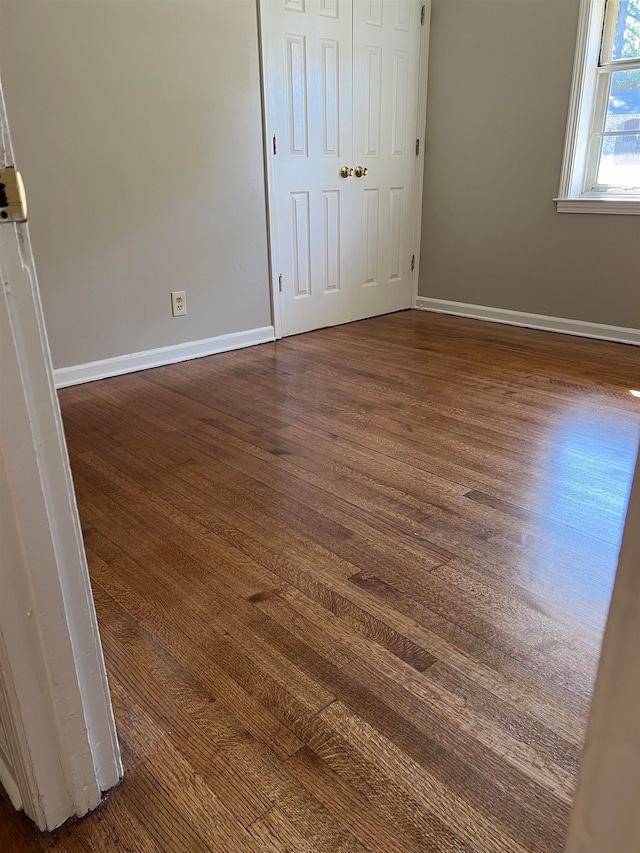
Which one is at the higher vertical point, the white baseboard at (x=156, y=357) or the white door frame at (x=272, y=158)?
the white door frame at (x=272, y=158)

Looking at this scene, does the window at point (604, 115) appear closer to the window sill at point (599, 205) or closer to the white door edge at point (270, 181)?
the window sill at point (599, 205)

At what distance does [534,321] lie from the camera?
392 centimetres

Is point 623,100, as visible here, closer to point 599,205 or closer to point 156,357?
point 599,205

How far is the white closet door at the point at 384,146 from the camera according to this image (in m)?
3.68

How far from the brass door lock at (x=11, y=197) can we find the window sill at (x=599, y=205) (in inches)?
135

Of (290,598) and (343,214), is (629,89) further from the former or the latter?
(290,598)

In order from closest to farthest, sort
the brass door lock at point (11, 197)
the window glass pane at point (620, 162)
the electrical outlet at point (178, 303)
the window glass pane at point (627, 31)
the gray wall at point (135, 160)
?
the brass door lock at point (11, 197) < the gray wall at point (135, 160) < the electrical outlet at point (178, 303) < the window glass pane at point (627, 31) < the window glass pane at point (620, 162)

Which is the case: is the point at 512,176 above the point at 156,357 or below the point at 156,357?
above

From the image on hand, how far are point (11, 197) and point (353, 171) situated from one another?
11.3ft

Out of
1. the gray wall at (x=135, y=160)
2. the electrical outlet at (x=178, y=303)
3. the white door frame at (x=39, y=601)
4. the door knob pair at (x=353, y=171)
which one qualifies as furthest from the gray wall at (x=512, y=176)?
the white door frame at (x=39, y=601)

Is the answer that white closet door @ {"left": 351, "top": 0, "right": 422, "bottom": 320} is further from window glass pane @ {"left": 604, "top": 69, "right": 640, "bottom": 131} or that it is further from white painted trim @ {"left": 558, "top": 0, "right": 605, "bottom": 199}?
window glass pane @ {"left": 604, "top": 69, "right": 640, "bottom": 131}

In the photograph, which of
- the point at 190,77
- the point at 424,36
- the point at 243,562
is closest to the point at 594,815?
the point at 243,562

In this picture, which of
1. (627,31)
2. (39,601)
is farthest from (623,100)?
(39,601)

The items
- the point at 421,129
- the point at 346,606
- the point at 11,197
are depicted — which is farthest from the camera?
the point at 421,129
